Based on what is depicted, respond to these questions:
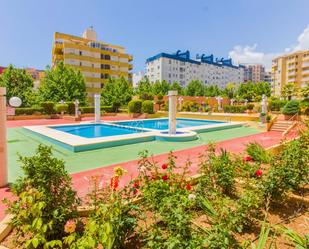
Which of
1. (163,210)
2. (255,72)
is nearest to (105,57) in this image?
(163,210)

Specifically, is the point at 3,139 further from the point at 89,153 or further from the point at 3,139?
the point at 89,153

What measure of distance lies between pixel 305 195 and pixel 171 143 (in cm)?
752

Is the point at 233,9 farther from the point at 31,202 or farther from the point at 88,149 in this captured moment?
the point at 31,202

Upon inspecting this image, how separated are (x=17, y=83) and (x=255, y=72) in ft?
498

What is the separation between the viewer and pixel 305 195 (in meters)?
4.62

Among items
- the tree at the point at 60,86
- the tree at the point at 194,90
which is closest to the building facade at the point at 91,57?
the tree at the point at 194,90

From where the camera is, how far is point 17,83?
32.7 metres

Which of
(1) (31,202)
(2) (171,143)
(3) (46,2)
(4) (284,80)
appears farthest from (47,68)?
(4) (284,80)

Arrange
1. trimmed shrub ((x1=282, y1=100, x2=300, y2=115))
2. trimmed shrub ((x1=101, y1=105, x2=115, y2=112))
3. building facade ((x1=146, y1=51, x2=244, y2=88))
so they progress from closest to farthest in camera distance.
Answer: trimmed shrub ((x1=282, y1=100, x2=300, y2=115))
trimmed shrub ((x1=101, y1=105, x2=115, y2=112))
building facade ((x1=146, y1=51, x2=244, y2=88))

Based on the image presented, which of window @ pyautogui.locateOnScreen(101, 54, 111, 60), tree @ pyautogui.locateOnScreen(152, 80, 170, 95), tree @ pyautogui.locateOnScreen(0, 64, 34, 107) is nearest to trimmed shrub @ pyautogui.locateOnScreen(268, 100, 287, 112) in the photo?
tree @ pyautogui.locateOnScreen(152, 80, 170, 95)

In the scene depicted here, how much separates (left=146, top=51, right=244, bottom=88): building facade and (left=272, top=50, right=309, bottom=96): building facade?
71.6 ft

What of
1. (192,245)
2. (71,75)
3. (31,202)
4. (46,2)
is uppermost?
(46,2)

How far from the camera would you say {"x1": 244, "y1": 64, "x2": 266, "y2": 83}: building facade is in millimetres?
151250

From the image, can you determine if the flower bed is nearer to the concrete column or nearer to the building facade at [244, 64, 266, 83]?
the concrete column
